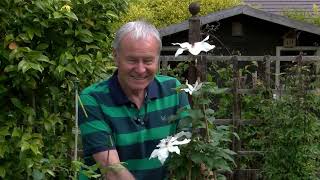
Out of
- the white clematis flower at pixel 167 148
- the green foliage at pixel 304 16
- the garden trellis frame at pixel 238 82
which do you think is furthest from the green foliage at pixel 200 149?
the green foliage at pixel 304 16

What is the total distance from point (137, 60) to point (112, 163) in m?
0.41

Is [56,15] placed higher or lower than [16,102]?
higher

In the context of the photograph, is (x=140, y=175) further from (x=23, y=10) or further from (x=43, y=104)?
(x=23, y=10)

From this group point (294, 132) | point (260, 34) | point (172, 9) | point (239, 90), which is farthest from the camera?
point (172, 9)

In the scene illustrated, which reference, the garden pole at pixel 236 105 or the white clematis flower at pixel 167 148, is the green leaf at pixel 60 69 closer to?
the white clematis flower at pixel 167 148

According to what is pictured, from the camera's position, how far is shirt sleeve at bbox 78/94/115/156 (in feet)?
7.73

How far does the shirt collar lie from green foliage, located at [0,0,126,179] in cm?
17

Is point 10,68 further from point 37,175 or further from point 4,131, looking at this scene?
point 37,175

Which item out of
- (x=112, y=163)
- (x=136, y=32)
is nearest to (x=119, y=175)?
(x=112, y=163)

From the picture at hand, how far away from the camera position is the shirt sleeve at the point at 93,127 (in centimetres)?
236

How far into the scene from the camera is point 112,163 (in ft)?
7.52

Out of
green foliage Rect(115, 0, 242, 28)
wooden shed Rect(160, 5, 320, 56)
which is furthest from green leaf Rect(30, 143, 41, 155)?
green foliage Rect(115, 0, 242, 28)

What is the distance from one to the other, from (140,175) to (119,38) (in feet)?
1.88

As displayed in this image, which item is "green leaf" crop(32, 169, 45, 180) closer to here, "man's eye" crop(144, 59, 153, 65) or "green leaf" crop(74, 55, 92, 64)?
"green leaf" crop(74, 55, 92, 64)
